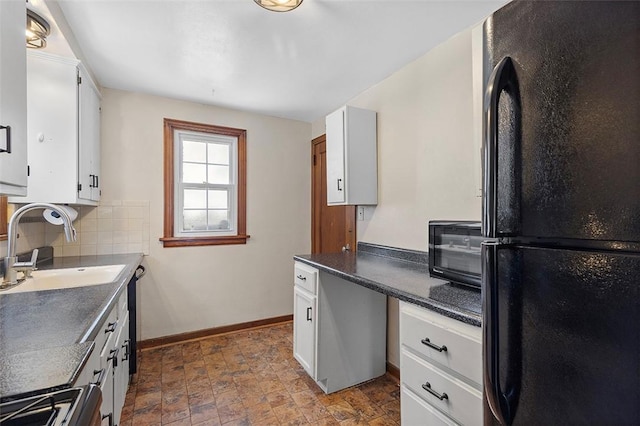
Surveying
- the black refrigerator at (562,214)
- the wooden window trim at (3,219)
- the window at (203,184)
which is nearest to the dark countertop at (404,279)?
the black refrigerator at (562,214)

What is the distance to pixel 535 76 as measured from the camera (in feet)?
2.14

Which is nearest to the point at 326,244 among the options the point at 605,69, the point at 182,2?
the point at 182,2

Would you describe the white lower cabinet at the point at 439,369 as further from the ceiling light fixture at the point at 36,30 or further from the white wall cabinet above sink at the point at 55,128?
the ceiling light fixture at the point at 36,30

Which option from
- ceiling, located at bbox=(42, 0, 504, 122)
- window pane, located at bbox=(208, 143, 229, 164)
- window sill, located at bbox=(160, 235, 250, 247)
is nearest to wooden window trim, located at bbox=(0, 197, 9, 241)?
ceiling, located at bbox=(42, 0, 504, 122)

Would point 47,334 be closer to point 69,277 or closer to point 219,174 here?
point 69,277

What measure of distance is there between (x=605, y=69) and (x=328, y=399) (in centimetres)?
219

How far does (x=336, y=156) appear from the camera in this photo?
2.51m

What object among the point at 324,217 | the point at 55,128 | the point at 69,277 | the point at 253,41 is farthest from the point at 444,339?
the point at 55,128

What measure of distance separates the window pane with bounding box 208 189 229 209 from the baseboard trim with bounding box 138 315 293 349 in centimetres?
126

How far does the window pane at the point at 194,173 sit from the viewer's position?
3.08 meters

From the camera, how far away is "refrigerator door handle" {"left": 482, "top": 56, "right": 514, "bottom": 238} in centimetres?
68

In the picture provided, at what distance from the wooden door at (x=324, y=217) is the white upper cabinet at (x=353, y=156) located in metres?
0.39

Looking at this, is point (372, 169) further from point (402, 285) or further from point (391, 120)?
point (402, 285)

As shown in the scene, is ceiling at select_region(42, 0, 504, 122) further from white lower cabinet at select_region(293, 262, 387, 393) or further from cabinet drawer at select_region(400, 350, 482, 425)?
cabinet drawer at select_region(400, 350, 482, 425)
